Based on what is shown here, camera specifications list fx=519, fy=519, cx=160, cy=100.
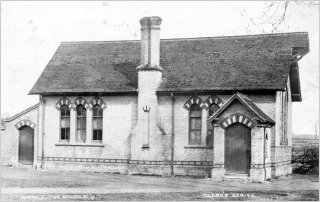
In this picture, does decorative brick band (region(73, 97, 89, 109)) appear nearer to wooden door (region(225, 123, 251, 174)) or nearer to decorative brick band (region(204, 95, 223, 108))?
decorative brick band (region(204, 95, 223, 108))

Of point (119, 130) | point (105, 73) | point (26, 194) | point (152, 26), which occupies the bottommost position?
point (26, 194)

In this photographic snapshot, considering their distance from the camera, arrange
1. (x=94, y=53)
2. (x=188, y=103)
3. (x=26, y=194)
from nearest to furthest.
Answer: (x=26, y=194), (x=188, y=103), (x=94, y=53)

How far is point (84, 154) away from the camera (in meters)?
29.2

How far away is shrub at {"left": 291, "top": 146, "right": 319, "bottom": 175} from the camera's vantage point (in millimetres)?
29795

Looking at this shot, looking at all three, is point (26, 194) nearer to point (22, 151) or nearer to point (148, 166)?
point (148, 166)

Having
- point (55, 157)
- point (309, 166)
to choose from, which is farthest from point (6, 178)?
point (309, 166)

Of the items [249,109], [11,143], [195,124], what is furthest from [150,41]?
[11,143]

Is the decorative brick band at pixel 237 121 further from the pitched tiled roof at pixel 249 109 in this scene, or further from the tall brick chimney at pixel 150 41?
the tall brick chimney at pixel 150 41

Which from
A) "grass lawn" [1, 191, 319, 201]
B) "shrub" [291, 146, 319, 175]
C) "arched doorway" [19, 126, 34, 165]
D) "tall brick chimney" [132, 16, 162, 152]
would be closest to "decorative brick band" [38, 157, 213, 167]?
"tall brick chimney" [132, 16, 162, 152]

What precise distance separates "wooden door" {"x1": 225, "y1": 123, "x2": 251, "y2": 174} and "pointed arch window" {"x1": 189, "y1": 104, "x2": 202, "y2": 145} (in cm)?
282

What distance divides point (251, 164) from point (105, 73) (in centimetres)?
1025

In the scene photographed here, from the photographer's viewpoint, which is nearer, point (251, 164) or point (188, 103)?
point (251, 164)

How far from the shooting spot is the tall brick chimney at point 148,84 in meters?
27.5

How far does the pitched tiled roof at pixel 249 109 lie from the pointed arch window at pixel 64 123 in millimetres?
9033
